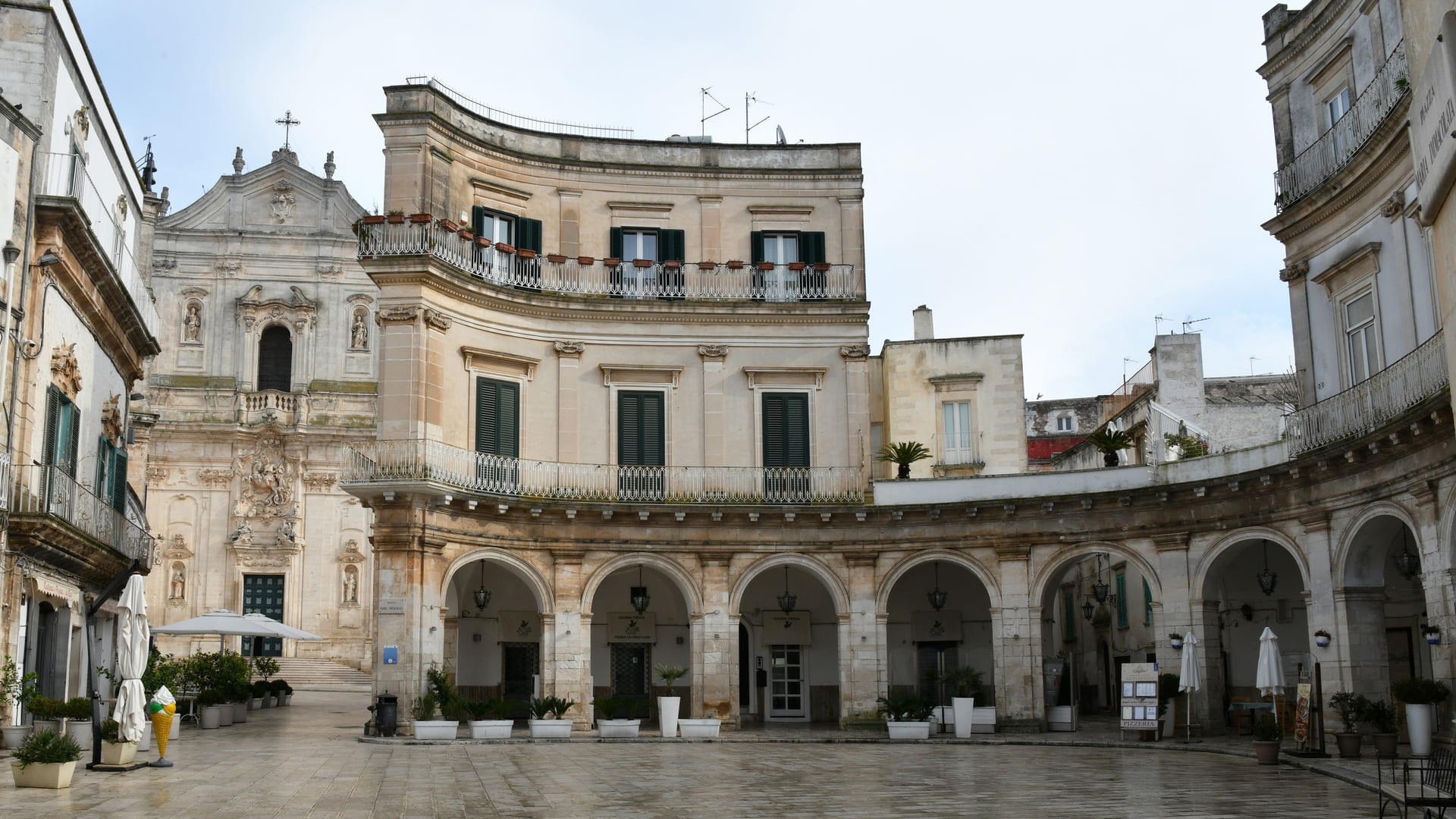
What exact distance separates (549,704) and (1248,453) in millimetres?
15140

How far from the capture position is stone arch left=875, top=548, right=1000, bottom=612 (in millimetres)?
31391

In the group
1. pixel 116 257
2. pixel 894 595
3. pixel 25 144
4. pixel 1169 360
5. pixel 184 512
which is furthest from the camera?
pixel 184 512

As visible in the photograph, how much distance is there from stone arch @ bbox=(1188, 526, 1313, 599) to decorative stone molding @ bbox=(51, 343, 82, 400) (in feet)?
73.3

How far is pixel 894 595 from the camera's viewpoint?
1355 inches

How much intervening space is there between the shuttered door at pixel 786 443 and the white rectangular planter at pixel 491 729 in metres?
8.19

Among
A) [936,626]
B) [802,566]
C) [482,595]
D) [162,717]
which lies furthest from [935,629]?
[162,717]

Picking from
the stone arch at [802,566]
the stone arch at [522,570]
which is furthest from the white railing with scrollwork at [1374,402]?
the stone arch at [522,570]

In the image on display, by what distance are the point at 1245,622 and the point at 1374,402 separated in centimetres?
953

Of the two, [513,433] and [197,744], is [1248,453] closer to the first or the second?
[513,433]

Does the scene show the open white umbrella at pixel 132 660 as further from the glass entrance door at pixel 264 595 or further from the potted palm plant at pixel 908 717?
the glass entrance door at pixel 264 595

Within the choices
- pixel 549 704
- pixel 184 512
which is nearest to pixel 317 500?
pixel 184 512

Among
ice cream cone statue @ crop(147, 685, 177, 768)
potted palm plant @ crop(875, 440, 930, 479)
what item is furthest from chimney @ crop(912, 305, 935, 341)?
ice cream cone statue @ crop(147, 685, 177, 768)

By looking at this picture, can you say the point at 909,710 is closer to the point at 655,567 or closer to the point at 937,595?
the point at 937,595

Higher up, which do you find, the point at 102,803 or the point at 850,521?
the point at 850,521
